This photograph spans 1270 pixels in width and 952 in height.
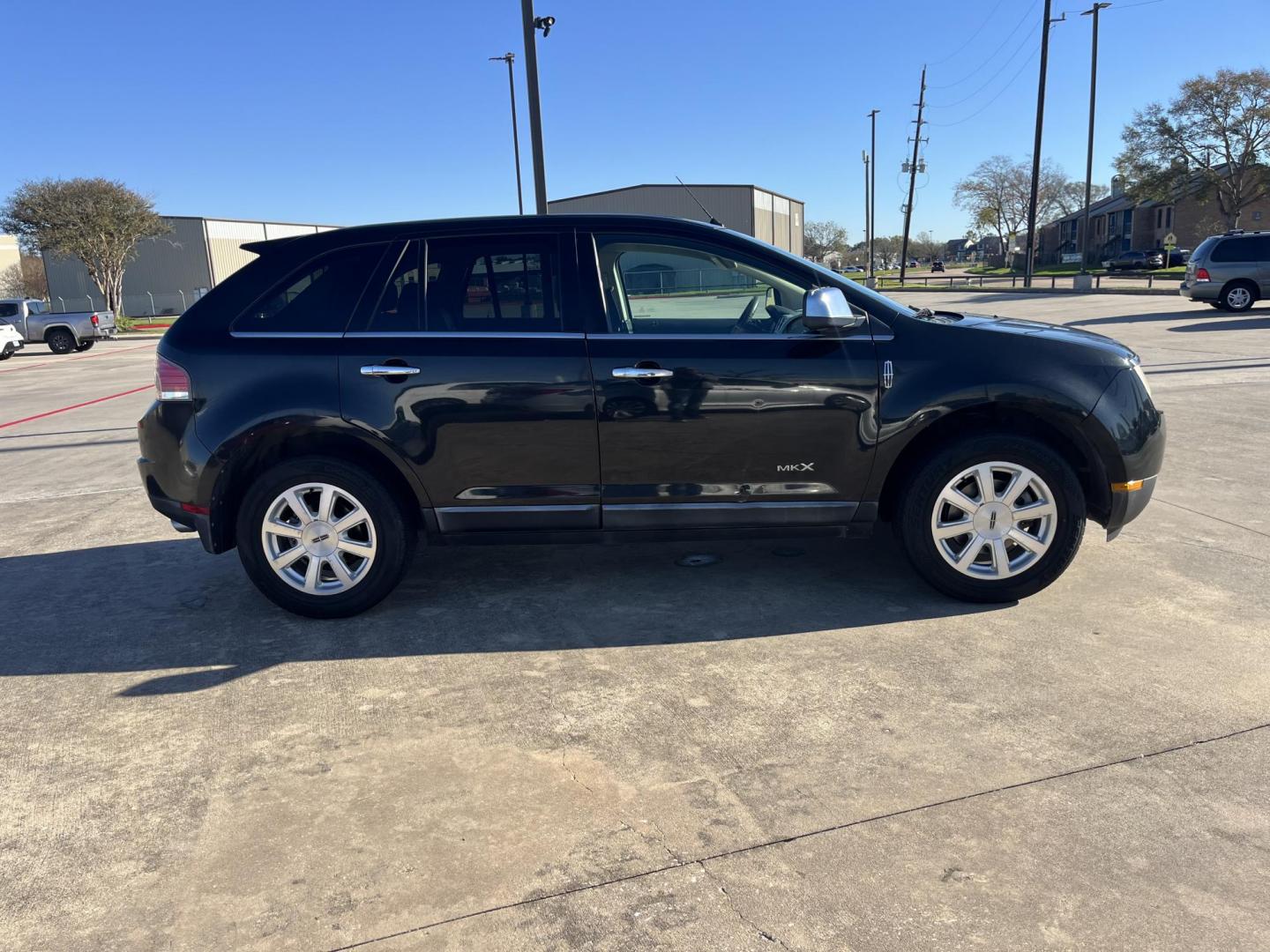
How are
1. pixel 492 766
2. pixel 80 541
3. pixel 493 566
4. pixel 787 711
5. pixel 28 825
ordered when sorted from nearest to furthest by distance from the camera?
pixel 28 825
pixel 492 766
pixel 787 711
pixel 493 566
pixel 80 541

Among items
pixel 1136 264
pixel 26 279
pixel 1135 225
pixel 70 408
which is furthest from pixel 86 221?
pixel 1135 225

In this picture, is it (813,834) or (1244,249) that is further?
(1244,249)

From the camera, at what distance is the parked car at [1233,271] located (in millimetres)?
19984

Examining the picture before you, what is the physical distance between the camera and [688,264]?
14.1 feet

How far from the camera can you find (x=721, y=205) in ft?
152

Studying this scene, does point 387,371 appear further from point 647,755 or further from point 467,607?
point 647,755

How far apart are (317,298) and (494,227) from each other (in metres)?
0.88

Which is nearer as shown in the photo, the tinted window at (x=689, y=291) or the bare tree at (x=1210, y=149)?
the tinted window at (x=689, y=291)

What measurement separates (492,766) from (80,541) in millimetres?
4131

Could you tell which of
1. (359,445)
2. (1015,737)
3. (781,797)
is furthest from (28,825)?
(1015,737)

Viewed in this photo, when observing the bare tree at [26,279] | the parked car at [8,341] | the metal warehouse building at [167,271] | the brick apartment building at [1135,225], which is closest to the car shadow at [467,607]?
the parked car at [8,341]

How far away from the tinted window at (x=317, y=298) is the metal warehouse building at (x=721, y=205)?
39.7 meters

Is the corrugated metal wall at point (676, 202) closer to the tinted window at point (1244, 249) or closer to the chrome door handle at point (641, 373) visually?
the tinted window at point (1244, 249)

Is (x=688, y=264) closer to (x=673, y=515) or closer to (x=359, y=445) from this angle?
(x=673, y=515)
